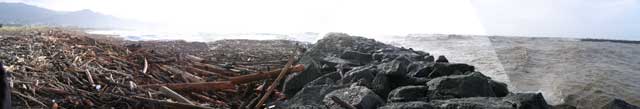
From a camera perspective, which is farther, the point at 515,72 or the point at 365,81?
the point at 515,72

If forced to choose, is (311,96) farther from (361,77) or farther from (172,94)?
(172,94)

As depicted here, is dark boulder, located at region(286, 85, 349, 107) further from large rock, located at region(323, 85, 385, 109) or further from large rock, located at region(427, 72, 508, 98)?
large rock, located at region(427, 72, 508, 98)

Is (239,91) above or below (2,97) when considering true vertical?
below

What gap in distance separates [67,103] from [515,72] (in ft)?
30.2

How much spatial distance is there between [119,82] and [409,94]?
3.54 metres

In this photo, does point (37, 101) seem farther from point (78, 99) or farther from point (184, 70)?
point (184, 70)

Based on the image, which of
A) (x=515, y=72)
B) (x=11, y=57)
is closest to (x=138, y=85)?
(x=11, y=57)

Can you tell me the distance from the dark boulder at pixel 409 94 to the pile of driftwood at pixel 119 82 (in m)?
1.48

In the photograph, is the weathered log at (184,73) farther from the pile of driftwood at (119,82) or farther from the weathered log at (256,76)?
the weathered log at (256,76)

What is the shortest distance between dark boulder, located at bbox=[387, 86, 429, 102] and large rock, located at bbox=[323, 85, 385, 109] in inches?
6.2

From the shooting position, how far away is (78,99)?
5.85 m

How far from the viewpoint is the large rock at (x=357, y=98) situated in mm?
5645

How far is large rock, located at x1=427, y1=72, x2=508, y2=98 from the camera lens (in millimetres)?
6129

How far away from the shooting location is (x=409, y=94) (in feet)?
20.0
